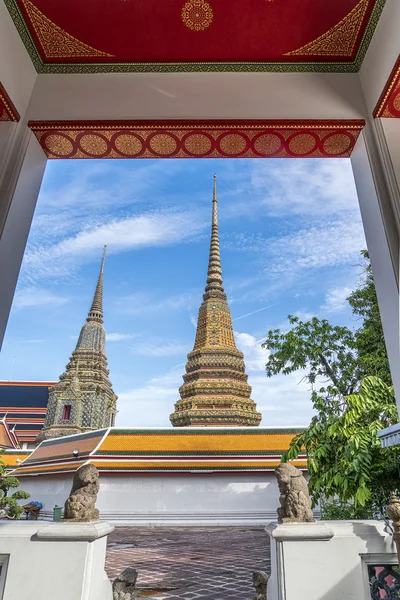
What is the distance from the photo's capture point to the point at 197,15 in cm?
345

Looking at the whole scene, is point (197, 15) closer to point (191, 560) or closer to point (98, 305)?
point (191, 560)

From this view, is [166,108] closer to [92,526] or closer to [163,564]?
[92,526]

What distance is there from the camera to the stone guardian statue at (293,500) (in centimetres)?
Result: 267

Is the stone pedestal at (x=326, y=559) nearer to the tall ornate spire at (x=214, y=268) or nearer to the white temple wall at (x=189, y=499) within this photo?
the white temple wall at (x=189, y=499)

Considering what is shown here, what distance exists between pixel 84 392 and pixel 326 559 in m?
19.5

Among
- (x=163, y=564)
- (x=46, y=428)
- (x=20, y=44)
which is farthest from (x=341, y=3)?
(x=46, y=428)

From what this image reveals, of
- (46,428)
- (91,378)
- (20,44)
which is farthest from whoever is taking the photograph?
(91,378)

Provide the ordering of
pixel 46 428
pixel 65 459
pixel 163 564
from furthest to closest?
pixel 46 428 → pixel 65 459 → pixel 163 564

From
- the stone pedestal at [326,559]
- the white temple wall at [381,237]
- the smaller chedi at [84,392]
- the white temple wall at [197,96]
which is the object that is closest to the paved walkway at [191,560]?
the stone pedestal at [326,559]

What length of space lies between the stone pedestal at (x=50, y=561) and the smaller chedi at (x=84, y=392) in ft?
57.9

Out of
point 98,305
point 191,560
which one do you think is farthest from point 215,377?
point 98,305

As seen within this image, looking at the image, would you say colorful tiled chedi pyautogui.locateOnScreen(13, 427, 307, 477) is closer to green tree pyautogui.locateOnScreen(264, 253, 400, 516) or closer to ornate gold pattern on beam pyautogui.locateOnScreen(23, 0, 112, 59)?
green tree pyautogui.locateOnScreen(264, 253, 400, 516)

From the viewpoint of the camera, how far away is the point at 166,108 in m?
3.75

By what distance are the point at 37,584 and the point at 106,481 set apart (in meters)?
9.47
